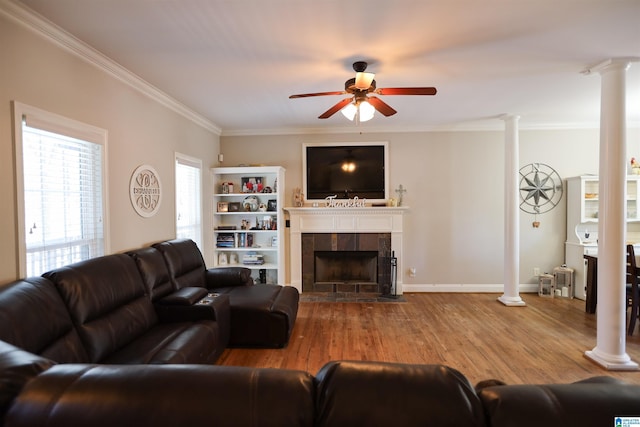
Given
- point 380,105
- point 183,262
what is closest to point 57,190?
point 183,262

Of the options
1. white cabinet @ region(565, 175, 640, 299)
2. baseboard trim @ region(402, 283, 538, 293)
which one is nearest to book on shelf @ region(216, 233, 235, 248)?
baseboard trim @ region(402, 283, 538, 293)

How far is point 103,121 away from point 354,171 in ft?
11.4

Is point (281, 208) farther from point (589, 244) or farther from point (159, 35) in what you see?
point (589, 244)

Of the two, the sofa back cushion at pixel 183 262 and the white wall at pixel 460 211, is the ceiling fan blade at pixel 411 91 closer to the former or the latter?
the sofa back cushion at pixel 183 262

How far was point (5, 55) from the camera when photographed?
194cm

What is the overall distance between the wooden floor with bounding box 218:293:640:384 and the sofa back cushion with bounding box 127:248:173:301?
843mm

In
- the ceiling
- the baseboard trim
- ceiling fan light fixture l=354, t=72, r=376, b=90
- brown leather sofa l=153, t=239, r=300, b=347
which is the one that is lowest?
the baseboard trim

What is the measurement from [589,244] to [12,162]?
651 cm

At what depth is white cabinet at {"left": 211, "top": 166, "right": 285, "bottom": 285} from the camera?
5.12m

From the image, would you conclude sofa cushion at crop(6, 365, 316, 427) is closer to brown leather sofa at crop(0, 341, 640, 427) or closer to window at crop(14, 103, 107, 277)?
brown leather sofa at crop(0, 341, 640, 427)

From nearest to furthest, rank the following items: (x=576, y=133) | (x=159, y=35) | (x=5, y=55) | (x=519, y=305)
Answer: (x=5, y=55) → (x=159, y=35) → (x=519, y=305) → (x=576, y=133)

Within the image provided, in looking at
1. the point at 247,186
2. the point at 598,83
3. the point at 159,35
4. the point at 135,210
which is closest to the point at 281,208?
the point at 247,186

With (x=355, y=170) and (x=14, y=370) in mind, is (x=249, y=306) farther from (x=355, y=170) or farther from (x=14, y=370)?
(x=355, y=170)

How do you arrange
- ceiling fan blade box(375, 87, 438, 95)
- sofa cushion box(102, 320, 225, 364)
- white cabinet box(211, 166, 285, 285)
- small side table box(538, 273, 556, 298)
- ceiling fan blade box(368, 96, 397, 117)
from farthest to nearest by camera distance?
white cabinet box(211, 166, 285, 285)
small side table box(538, 273, 556, 298)
ceiling fan blade box(368, 96, 397, 117)
ceiling fan blade box(375, 87, 438, 95)
sofa cushion box(102, 320, 225, 364)
